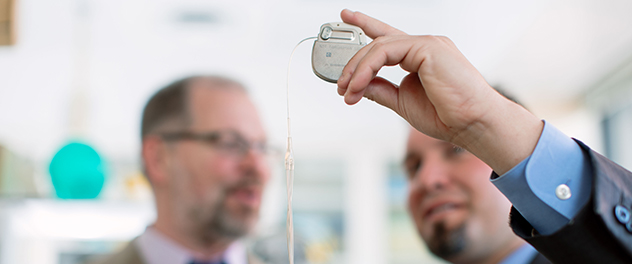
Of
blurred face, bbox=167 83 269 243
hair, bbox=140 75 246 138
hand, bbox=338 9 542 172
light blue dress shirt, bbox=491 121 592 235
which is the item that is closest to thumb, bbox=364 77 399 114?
hand, bbox=338 9 542 172

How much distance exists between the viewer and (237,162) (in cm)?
169

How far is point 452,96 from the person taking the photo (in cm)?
65

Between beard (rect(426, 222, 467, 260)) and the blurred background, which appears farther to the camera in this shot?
the blurred background

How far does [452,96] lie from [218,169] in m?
1.15

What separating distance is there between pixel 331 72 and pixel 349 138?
12.9 feet

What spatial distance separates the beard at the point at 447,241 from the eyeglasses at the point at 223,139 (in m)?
0.70

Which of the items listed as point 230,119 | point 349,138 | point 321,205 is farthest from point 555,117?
point 230,119

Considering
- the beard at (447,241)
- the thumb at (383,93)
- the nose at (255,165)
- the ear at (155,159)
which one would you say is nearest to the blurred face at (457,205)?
the beard at (447,241)

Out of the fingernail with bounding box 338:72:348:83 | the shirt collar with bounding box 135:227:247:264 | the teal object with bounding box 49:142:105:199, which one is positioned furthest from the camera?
the teal object with bounding box 49:142:105:199

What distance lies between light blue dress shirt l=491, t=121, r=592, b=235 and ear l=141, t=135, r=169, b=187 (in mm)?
1348

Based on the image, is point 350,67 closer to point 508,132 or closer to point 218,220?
point 508,132

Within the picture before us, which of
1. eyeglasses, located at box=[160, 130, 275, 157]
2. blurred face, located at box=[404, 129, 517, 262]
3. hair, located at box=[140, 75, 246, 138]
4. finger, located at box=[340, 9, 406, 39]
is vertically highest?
finger, located at box=[340, 9, 406, 39]

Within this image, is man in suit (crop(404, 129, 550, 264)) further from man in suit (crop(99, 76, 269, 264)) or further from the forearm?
the forearm

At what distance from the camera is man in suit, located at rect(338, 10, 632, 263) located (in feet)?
1.91
